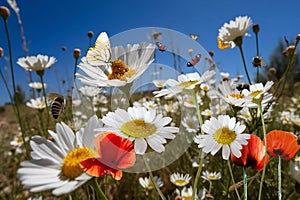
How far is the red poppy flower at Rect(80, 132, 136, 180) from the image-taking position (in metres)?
0.25

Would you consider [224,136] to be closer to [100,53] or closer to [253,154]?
[253,154]

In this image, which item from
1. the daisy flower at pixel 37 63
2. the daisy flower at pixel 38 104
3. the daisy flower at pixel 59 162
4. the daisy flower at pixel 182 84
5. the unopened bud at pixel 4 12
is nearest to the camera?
the daisy flower at pixel 59 162

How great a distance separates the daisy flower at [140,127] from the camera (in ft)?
0.90

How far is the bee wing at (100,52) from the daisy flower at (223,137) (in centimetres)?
14

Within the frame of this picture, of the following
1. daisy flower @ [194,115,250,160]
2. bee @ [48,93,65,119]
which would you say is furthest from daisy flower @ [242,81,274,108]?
bee @ [48,93,65,119]

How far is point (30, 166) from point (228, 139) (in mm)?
225

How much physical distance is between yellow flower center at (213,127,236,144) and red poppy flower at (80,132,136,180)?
13 cm

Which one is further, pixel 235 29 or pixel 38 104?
pixel 38 104

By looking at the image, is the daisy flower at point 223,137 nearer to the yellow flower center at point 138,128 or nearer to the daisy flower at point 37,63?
the yellow flower center at point 138,128

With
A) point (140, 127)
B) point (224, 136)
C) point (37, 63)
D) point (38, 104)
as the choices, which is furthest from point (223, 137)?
point (38, 104)

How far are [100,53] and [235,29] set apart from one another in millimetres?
424

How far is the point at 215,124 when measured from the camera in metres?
0.36

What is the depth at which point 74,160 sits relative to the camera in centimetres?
26

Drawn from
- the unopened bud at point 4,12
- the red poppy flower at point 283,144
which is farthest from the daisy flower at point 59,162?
the unopened bud at point 4,12
